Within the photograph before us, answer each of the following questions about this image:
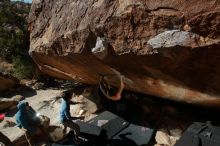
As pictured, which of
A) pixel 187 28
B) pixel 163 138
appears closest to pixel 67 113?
pixel 163 138

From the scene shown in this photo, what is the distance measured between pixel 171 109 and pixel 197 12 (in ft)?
12.4

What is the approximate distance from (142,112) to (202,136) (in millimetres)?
2425

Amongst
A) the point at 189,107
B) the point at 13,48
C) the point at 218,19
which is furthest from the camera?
the point at 13,48

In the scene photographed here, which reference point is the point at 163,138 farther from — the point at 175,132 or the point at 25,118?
the point at 25,118

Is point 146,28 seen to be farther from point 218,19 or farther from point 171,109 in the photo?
point 171,109

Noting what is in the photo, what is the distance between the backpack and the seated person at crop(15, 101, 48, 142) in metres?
3.15

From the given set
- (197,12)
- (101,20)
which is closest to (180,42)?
(197,12)

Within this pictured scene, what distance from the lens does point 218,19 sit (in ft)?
Answer: 11.1

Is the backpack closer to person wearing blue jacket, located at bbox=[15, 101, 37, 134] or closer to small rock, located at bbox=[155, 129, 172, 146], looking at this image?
small rock, located at bbox=[155, 129, 172, 146]

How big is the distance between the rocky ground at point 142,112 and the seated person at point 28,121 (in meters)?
0.74

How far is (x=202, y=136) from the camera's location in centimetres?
507

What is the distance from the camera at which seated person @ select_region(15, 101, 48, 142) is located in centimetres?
632

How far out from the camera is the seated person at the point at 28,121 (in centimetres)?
632

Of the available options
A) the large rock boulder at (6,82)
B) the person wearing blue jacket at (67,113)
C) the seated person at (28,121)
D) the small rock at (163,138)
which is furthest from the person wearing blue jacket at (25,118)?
the large rock boulder at (6,82)
